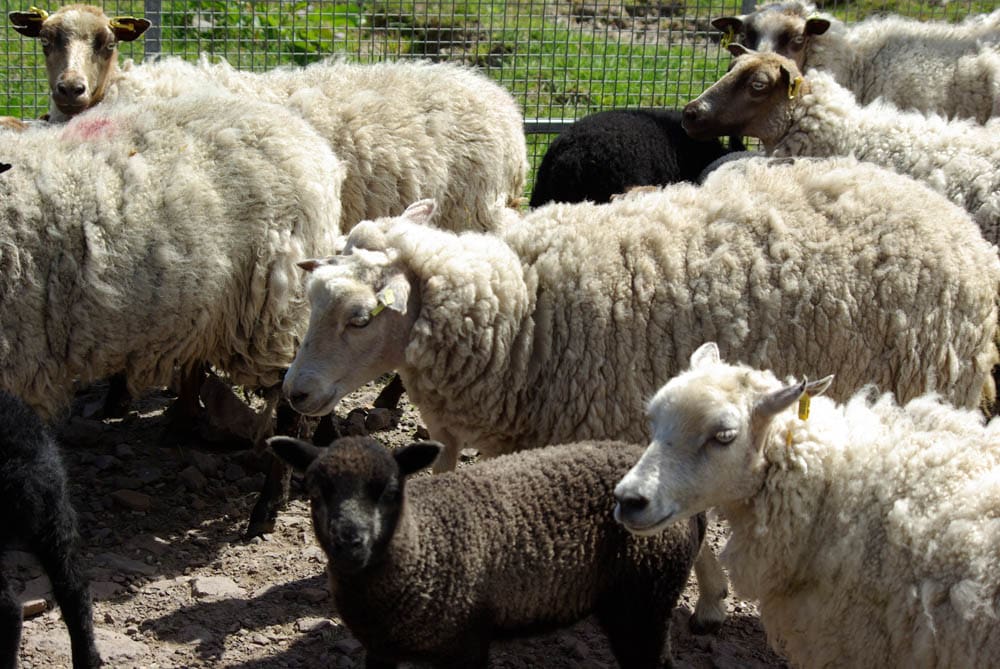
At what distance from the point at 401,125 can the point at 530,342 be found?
1924 mm

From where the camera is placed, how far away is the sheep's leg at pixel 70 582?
4031 millimetres

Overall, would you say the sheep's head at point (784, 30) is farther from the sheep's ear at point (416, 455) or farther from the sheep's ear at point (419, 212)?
the sheep's ear at point (416, 455)

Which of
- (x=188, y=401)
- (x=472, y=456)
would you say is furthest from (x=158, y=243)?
(x=472, y=456)

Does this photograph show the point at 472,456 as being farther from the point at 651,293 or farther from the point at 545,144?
the point at 545,144

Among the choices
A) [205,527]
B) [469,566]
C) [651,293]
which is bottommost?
[205,527]

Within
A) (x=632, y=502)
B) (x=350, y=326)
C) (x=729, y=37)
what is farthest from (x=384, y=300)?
(x=729, y=37)

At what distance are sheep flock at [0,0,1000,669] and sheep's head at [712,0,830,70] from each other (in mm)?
1374

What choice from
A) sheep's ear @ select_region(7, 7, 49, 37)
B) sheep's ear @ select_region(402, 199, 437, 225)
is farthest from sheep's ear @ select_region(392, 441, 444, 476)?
sheep's ear @ select_region(7, 7, 49, 37)

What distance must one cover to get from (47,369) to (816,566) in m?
2.98

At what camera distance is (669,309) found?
15.2 ft

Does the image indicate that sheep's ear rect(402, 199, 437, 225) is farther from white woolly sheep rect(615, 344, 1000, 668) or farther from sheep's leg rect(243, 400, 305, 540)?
white woolly sheep rect(615, 344, 1000, 668)

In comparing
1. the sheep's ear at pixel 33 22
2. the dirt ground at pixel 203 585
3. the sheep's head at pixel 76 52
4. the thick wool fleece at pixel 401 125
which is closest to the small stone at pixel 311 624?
the dirt ground at pixel 203 585

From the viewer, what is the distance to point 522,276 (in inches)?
186

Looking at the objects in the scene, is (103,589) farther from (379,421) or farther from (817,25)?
(817,25)
